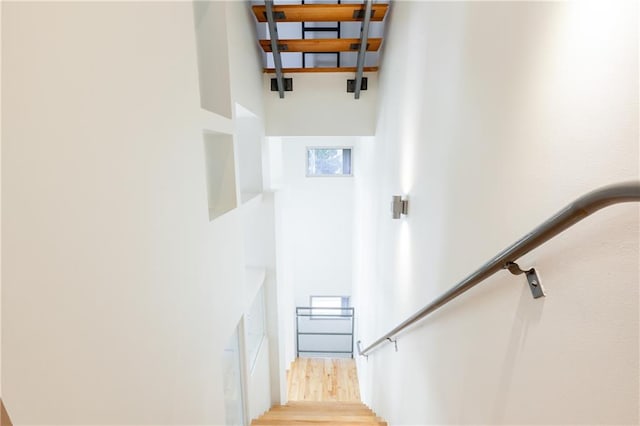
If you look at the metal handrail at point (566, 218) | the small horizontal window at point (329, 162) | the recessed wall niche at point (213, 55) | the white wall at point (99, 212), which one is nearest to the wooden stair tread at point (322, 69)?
the recessed wall niche at point (213, 55)

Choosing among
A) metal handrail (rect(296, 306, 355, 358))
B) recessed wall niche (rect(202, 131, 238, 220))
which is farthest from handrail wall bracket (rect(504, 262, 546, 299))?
metal handrail (rect(296, 306, 355, 358))

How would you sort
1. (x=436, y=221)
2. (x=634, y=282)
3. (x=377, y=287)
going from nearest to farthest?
(x=634, y=282), (x=436, y=221), (x=377, y=287)

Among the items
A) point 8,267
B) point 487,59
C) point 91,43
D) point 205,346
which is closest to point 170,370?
point 205,346

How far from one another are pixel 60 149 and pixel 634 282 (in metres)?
1.22

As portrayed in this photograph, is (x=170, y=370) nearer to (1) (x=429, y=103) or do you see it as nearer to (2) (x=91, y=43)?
(2) (x=91, y=43)

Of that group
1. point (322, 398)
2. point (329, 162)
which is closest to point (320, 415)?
point (322, 398)

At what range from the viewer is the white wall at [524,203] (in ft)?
2.15

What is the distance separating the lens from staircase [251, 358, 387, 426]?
3342 millimetres

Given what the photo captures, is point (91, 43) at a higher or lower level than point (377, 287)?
higher

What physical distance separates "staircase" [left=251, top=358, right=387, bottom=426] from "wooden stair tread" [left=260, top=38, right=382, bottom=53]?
11.4ft

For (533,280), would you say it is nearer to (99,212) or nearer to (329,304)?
(99,212)

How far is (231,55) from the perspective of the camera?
2.26 meters

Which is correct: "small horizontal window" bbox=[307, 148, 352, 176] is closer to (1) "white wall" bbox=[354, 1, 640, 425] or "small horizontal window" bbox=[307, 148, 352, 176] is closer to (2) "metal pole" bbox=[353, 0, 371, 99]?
(2) "metal pole" bbox=[353, 0, 371, 99]

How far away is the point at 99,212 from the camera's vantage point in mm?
910
